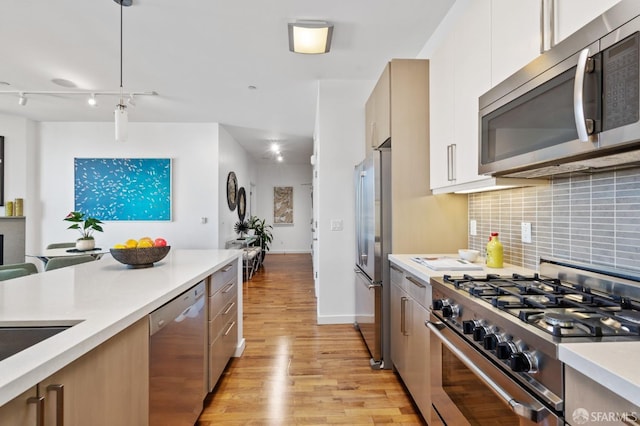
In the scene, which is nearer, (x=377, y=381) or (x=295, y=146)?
(x=377, y=381)

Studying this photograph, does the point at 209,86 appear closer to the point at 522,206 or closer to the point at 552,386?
the point at 522,206

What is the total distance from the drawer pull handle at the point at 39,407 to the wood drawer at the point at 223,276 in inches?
48.3

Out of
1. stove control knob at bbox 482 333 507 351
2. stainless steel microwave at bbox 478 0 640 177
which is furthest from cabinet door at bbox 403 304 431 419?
stainless steel microwave at bbox 478 0 640 177

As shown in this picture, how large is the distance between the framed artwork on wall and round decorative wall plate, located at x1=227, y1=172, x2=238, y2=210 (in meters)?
3.05

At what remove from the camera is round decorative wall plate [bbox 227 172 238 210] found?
5.93 meters

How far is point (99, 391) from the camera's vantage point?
922mm

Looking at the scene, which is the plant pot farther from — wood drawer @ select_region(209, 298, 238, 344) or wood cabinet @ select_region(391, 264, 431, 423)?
wood cabinet @ select_region(391, 264, 431, 423)

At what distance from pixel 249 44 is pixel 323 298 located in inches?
105

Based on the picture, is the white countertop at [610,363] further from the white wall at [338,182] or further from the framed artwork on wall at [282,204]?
the framed artwork on wall at [282,204]

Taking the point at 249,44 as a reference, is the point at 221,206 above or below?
below

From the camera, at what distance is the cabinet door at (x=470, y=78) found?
1.54m

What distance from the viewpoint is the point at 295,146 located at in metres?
7.16

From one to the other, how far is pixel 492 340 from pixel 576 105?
75cm

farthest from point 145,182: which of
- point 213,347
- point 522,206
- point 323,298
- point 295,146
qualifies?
point 522,206
